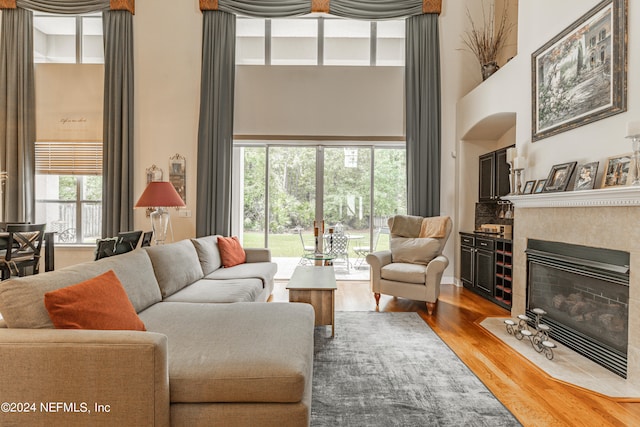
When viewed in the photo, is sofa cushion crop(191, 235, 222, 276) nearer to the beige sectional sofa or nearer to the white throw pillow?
the beige sectional sofa

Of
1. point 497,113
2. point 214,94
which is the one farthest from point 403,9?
point 214,94

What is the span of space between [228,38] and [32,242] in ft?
12.7

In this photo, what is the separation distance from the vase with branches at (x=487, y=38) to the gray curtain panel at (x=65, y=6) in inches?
223

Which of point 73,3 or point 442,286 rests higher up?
point 73,3

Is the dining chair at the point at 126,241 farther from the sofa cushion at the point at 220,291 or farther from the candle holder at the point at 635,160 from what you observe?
the candle holder at the point at 635,160

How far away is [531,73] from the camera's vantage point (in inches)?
140

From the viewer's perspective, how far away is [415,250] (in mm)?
4395

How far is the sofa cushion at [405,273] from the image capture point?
3934 mm

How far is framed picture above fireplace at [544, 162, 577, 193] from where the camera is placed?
2.91 meters

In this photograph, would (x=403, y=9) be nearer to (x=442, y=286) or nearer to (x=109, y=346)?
(x=442, y=286)

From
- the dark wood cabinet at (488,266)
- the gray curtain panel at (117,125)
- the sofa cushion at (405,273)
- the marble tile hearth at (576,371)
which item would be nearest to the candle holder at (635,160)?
the marble tile hearth at (576,371)

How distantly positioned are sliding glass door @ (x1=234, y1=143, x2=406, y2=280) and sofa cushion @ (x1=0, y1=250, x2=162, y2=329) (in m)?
3.27

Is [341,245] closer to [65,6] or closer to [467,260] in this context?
[467,260]

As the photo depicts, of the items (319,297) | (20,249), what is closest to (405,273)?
(319,297)
